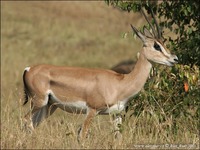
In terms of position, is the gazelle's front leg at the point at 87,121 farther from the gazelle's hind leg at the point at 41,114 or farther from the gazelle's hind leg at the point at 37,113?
the gazelle's hind leg at the point at 41,114

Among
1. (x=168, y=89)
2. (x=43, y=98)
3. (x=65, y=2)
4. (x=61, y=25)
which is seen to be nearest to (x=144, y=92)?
(x=168, y=89)

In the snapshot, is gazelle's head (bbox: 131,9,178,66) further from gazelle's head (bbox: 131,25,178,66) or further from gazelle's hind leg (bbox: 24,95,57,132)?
gazelle's hind leg (bbox: 24,95,57,132)

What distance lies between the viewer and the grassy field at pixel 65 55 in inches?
317

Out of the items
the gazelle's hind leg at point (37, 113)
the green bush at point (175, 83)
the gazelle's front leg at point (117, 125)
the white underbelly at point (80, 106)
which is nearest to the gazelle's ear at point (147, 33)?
the green bush at point (175, 83)

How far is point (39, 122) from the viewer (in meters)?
10.1

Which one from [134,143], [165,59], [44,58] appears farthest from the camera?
[44,58]

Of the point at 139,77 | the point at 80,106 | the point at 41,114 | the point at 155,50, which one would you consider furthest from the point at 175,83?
the point at 41,114

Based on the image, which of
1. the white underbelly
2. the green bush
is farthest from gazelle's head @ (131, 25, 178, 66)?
the white underbelly

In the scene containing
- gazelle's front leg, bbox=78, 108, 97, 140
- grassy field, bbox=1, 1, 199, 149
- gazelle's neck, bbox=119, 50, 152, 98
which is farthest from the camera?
gazelle's neck, bbox=119, 50, 152, 98

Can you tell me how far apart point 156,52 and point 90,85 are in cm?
96

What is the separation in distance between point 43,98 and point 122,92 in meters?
1.08

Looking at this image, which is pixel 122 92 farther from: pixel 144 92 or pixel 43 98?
pixel 43 98

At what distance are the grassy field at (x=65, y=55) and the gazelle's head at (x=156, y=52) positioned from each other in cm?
44

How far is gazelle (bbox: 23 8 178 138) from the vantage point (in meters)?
9.25
